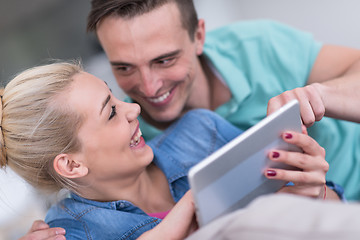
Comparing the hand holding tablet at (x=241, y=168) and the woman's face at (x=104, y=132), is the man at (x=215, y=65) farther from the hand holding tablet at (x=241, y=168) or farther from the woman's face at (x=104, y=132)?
the hand holding tablet at (x=241, y=168)

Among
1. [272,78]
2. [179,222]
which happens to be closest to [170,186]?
[179,222]

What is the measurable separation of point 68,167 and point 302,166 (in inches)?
20.7

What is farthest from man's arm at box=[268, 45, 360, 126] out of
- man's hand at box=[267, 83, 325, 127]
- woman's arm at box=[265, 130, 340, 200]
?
woman's arm at box=[265, 130, 340, 200]

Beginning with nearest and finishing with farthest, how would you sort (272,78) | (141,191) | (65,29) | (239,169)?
(239,169) < (141,191) < (272,78) < (65,29)

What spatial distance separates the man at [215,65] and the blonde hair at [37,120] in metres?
0.31

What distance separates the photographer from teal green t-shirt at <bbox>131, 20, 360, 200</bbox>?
1.28 meters

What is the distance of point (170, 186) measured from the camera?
42.4 inches

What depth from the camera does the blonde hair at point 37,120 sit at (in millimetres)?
877

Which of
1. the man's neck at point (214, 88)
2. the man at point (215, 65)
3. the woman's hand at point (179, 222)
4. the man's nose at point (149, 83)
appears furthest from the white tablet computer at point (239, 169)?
the man's neck at point (214, 88)

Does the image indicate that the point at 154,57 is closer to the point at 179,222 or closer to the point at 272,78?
the point at 272,78

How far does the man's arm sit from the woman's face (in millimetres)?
347

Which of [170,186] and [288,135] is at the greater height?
[288,135]

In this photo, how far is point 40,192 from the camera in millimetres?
1018

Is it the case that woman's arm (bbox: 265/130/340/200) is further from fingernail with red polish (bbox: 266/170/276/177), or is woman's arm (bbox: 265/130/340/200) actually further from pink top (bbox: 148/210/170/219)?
pink top (bbox: 148/210/170/219)
